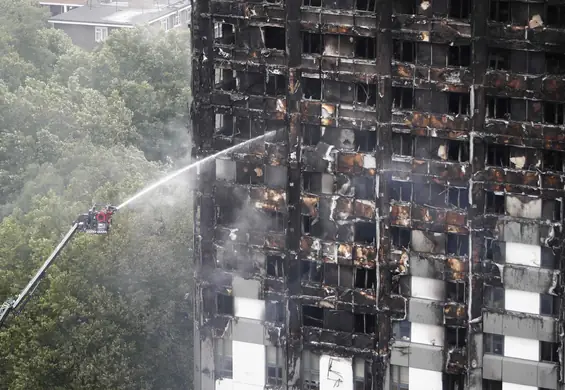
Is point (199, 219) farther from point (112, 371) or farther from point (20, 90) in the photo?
point (20, 90)

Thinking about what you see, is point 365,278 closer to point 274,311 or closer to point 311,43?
→ point 274,311

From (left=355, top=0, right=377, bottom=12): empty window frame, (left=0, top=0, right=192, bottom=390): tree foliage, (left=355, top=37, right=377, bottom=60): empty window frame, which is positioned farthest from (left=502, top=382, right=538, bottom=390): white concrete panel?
(left=0, top=0, right=192, bottom=390): tree foliage

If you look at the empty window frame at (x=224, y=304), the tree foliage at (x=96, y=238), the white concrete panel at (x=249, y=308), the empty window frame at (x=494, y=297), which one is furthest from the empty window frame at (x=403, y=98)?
the tree foliage at (x=96, y=238)

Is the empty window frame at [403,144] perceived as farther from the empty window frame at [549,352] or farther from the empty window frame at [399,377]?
the empty window frame at [549,352]

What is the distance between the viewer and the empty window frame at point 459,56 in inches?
2244

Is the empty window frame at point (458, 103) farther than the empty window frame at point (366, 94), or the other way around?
the empty window frame at point (366, 94)

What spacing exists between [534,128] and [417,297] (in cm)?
1023

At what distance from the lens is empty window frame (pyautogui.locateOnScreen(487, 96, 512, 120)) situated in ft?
187

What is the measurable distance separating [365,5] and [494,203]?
35.9ft

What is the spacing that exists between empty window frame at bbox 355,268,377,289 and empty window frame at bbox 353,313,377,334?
1532mm

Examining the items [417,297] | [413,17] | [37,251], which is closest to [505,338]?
[417,297]

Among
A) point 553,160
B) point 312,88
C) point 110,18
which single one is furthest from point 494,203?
point 110,18

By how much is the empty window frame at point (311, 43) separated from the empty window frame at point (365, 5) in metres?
2.30

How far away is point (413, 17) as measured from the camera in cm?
5700
